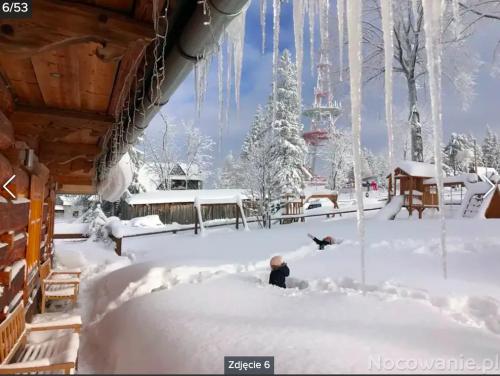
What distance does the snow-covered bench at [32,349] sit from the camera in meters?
2.84

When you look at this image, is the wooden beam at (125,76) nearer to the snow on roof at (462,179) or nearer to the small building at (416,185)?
the small building at (416,185)

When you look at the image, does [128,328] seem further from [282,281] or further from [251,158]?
[251,158]

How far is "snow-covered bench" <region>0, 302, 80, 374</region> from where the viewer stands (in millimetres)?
2840

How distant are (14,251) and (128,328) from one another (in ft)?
5.58

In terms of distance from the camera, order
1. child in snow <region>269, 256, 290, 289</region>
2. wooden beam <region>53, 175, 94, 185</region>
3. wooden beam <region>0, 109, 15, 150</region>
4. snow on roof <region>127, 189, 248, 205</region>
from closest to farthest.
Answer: wooden beam <region>0, 109, 15, 150</region> < child in snow <region>269, 256, 290, 289</region> < wooden beam <region>53, 175, 94, 185</region> < snow on roof <region>127, 189, 248, 205</region>

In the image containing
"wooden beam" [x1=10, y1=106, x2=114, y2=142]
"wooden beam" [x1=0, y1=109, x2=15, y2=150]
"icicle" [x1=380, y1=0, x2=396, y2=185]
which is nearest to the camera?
"icicle" [x1=380, y1=0, x2=396, y2=185]

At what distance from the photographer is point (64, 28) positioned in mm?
1671

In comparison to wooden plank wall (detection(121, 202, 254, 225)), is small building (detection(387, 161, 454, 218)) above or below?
above

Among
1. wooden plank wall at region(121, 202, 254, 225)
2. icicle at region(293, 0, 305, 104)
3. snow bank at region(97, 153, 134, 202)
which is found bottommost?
wooden plank wall at region(121, 202, 254, 225)

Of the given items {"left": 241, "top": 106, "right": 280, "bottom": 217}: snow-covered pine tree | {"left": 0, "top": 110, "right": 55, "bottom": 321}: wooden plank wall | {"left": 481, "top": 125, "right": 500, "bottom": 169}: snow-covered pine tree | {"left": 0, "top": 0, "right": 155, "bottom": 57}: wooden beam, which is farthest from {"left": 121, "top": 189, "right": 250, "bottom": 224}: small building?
{"left": 481, "top": 125, "right": 500, "bottom": 169}: snow-covered pine tree

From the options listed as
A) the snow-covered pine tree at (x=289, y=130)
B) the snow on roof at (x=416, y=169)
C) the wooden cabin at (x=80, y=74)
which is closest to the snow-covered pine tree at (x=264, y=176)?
the snow on roof at (x=416, y=169)

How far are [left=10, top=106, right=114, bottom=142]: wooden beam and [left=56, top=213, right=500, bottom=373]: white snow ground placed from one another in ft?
6.96

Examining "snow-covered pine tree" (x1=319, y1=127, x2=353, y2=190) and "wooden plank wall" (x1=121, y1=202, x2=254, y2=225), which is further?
"snow-covered pine tree" (x1=319, y1=127, x2=353, y2=190)

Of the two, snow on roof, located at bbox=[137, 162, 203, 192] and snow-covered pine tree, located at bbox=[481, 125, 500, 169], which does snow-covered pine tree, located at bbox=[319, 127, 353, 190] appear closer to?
snow on roof, located at bbox=[137, 162, 203, 192]
